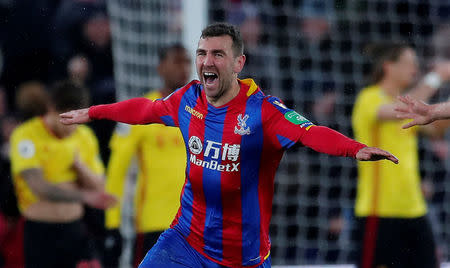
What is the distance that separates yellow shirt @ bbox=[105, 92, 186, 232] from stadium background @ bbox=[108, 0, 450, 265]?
6.73 feet

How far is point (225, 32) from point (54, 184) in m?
2.45

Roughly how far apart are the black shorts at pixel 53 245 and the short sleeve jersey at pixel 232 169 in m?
2.00

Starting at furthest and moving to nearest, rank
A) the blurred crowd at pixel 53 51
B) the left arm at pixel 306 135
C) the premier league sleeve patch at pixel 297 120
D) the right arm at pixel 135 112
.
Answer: the blurred crowd at pixel 53 51, the right arm at pixel 135 112, the premier league sleeve patch at pixel 297 120, the left arm at pixel 306 135

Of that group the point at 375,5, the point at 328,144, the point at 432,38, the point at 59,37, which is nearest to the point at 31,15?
the point at 59,37

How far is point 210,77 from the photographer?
15.0 ft

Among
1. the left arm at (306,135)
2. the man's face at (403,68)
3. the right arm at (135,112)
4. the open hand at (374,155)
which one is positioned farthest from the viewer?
the man's face at (403,68)

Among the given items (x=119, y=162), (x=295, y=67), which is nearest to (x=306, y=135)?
(x=119, y=162)

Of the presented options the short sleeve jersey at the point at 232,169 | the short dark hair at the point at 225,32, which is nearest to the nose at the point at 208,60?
the short dark hair at the point at 225,32

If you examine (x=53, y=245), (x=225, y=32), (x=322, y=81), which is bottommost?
(x=53, y=245)

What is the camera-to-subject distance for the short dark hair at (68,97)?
6504mm

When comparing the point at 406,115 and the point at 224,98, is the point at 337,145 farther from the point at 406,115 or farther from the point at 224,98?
the point at 224,98

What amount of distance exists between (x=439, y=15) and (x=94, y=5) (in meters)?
3.63

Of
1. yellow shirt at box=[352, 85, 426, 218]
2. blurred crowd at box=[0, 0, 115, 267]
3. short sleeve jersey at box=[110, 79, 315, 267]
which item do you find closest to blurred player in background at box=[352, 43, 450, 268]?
yellow shirt at box=[352, 85, 426, 218]

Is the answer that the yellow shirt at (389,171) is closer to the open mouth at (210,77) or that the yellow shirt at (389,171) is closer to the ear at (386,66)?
the ear at (386,66)
